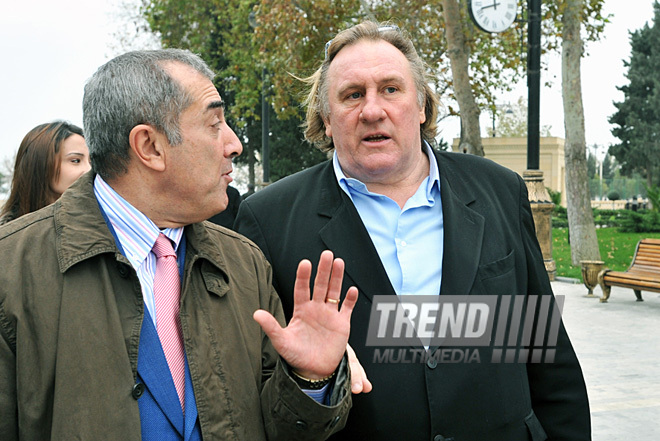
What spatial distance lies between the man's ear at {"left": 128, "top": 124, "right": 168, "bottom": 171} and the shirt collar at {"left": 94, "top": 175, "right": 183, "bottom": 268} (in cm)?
14

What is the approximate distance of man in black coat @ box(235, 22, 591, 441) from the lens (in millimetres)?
2643

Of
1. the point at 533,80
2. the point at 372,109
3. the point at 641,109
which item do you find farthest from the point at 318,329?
the point at 641,109

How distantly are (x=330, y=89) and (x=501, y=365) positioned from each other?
52.7 inches

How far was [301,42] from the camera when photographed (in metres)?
19.5

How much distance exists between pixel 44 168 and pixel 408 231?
253 cm

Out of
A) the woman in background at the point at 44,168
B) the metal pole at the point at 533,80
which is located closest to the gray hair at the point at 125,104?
the woman in background at the point at 44,168

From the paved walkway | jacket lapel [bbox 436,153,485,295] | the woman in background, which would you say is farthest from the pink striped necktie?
the paved walkway

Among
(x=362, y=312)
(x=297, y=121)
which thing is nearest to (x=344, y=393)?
(x=362, y=312)

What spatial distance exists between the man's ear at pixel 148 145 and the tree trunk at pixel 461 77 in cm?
1393

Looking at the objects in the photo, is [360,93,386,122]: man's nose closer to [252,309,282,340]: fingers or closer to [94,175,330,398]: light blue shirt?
[94,175,330,398]: light blue shirt

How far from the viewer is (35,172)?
434cm

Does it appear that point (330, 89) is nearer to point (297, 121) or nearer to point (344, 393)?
point (344, 393)

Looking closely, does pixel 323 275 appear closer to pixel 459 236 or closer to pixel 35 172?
pixel 459 236

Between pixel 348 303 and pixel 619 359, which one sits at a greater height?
pixel 348 303
